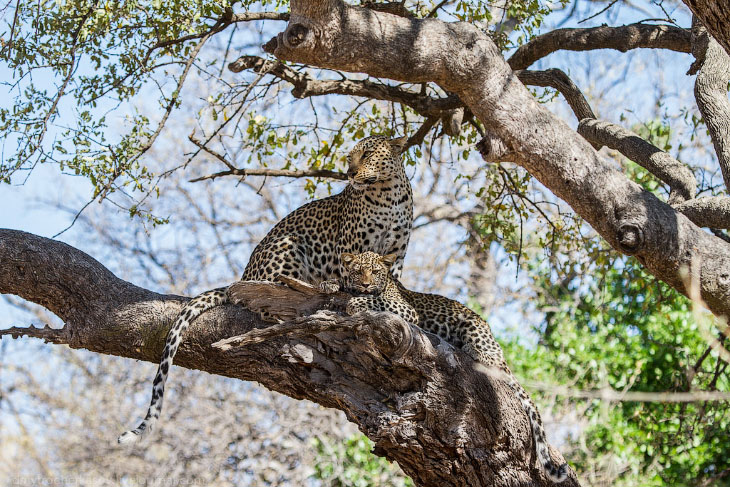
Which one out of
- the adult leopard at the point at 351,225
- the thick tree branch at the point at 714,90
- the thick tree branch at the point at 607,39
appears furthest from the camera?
the thick tree branch at the point at 607,39

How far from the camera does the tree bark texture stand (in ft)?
17.3

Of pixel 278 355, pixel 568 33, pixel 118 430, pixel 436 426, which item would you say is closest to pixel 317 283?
pixel 278 355

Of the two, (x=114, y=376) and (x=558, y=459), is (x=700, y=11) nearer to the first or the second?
(x=558, y=459)

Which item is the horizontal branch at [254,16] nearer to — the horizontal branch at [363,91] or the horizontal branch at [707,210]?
the horizontal branch at [363,91]

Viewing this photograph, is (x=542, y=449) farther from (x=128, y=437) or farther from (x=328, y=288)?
(x=128, y=437)

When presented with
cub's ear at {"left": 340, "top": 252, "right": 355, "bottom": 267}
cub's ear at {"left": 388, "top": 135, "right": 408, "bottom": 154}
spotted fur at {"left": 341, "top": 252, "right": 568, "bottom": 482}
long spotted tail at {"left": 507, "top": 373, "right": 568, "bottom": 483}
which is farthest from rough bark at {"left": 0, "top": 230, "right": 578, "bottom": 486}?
cub's ear at {"left": 388, "top": 135, "right": 408, "bottom": 154}

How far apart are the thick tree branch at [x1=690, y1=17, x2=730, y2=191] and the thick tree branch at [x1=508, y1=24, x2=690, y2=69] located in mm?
873

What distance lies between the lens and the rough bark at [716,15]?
11.9 ft

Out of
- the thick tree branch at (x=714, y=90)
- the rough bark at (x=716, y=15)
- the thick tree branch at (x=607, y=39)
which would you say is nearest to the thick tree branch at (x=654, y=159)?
the thick tree branch at (x=714, y=90)

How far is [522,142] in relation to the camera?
5.52 metres

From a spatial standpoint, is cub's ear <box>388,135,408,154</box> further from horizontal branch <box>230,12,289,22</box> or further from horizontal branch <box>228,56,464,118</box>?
horizontal branch <box>230,12,289,22</box>

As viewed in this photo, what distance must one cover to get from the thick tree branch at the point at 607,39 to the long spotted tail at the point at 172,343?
3.69 meters

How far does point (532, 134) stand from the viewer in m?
5.52

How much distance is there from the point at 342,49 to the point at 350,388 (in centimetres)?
203
